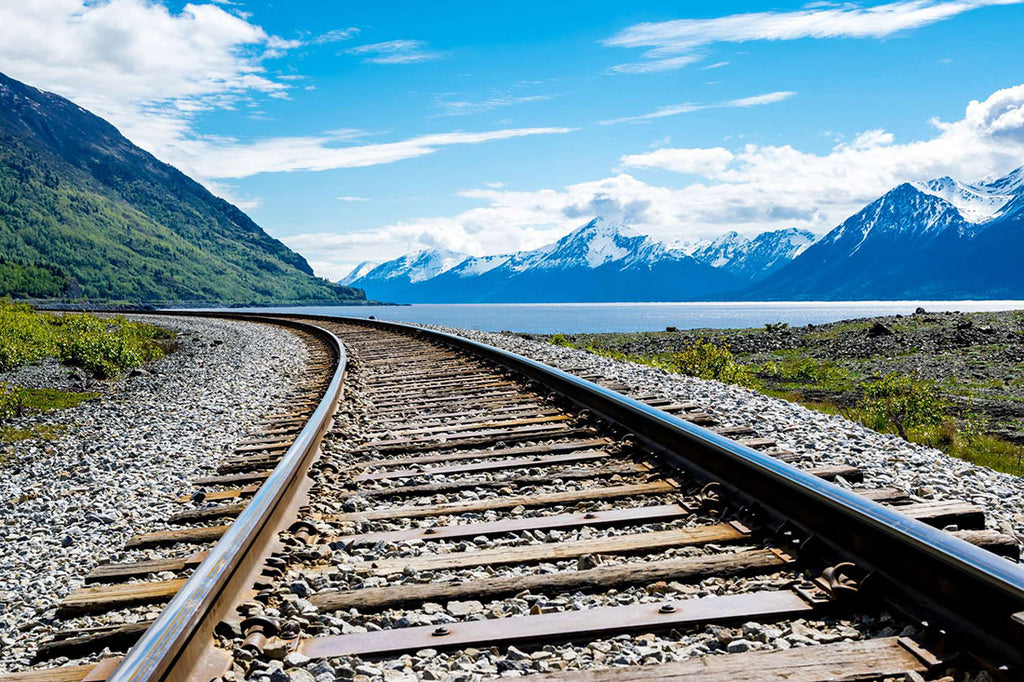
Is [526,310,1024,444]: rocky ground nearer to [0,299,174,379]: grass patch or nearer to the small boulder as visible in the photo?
the small boulder

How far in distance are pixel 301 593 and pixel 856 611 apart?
6.93ft

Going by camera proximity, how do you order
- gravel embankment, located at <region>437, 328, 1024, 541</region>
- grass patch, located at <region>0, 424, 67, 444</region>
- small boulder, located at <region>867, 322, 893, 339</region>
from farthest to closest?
small boulder, located at <region>867, 322, 893, 339</region>
grass patch, located at <region>0, 424, 67, 444</region>
gravel embankment, located at <region>437, 328, 1024, 541</region>

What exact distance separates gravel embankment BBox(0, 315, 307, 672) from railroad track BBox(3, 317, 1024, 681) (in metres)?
0.38

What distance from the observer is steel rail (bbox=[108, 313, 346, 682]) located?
85.7 inches

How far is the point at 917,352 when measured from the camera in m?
22.5

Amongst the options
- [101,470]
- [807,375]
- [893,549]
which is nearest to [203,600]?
[893,549]

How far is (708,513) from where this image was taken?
153 inches

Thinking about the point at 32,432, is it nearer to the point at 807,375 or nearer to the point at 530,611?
the point at 530,611

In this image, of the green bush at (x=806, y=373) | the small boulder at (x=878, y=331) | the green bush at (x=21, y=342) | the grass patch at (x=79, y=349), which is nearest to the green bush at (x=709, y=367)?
the green bush at (x=806, y=373)

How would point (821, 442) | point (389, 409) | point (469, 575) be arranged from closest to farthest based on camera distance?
Answer: point (469, 575) → point (821, 442) → point (389, 409)

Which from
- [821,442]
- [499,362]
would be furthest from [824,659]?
[499,362]

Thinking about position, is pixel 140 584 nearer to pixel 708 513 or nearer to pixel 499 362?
pixel 708 513

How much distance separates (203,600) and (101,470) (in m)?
4.73

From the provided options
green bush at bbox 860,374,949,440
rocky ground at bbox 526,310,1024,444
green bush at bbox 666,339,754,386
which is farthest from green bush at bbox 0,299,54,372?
green bush at bbox 860,374,949,440
